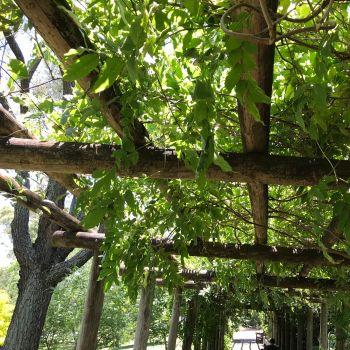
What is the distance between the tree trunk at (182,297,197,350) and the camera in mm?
10250

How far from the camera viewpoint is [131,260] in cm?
323

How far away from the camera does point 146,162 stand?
2.18m

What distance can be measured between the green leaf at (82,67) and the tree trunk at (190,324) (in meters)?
9.58

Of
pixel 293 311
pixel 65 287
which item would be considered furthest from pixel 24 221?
pixel 293 311

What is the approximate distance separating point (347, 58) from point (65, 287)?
13405 mm

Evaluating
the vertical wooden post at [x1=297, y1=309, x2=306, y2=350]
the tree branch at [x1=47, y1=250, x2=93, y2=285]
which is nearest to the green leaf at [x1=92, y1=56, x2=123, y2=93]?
the tree branch at [x1=47, y1=250, x2=93, y2=285]

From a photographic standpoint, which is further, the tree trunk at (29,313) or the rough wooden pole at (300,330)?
the rough wooden pole at (300,330)

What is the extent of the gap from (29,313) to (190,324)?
4413 mm

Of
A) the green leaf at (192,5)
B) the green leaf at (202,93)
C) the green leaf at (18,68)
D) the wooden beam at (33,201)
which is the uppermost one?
the wooden beam at (33,201)

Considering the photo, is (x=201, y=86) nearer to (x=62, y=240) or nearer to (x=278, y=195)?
(x=278, y=195)

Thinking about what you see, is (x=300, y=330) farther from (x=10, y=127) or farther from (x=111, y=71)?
(x=111, y=71)

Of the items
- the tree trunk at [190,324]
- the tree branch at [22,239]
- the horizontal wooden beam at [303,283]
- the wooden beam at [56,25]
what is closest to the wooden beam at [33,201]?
the wooden beam at [56,25]

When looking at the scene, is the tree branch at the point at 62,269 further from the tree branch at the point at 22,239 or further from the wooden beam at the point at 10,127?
the wooden beam at the point at 10,127

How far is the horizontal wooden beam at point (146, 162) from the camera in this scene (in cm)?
212
